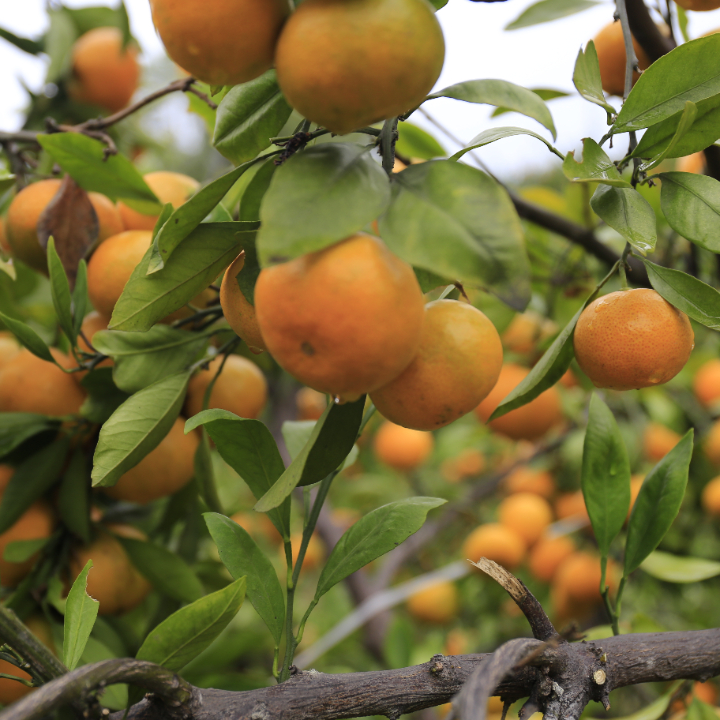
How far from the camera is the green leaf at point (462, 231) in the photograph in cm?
27

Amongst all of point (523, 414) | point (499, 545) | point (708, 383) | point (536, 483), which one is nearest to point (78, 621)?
point (523, 414)

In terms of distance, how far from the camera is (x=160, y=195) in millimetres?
618

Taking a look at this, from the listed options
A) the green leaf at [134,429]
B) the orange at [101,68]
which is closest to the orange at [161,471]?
the green leaf at [134,429]

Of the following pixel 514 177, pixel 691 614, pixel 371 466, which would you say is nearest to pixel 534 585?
pixel 691 614

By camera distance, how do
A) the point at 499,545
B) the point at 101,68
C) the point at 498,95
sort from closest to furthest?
1. the point at 498,95
2. the point at 101,68
3. the point at 499,545

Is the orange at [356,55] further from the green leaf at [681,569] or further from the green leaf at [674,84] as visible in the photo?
the green leaf at [681,569]

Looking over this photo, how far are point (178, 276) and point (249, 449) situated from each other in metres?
0.13

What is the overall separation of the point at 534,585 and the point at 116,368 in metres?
1.28

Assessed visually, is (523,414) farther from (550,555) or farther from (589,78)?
(589,78)

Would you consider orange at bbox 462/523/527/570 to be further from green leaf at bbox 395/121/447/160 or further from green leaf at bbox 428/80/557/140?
green leaf at bbox 428/80/557/140

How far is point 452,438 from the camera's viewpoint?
5.99 ft

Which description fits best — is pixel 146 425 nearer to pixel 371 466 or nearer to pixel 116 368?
pixel 116 368

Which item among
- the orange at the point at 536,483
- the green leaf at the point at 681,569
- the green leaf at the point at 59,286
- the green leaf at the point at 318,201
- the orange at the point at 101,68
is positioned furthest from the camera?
the orange at the point at 536,483

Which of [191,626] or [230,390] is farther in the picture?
[230,390]
